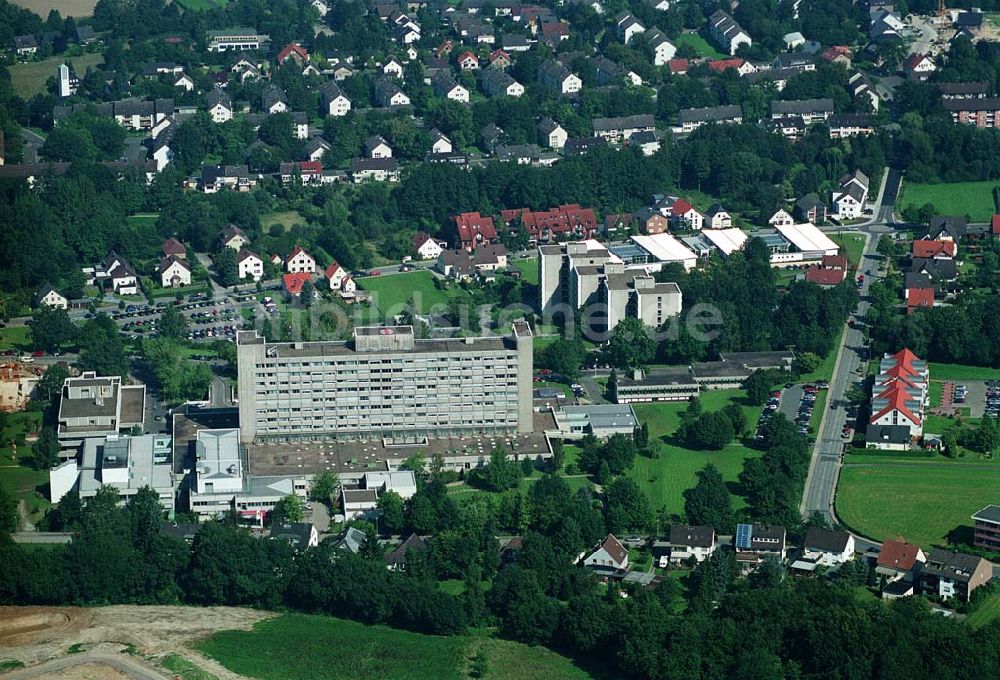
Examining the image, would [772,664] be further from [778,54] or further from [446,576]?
[778,54]

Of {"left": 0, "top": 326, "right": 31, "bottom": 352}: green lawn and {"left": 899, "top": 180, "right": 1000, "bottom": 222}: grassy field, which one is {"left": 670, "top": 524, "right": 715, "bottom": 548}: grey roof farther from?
{"left": 899, "top": 180, "right": 1000, "bottom": 222}: grassy field

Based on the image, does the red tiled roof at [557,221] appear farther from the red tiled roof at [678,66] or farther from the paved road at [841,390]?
the red tiled roof at [678,66]

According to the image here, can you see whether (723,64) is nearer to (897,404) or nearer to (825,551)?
(897,404)

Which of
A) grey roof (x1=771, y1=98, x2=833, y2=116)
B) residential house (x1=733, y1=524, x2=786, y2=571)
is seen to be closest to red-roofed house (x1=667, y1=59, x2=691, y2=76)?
grey roof (x1=771, y1=98, x2=833, y2=116)

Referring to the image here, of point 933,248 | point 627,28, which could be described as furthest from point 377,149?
point 933,248

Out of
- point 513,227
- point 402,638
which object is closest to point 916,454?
point 402,638

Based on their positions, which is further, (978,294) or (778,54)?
(778,54)
